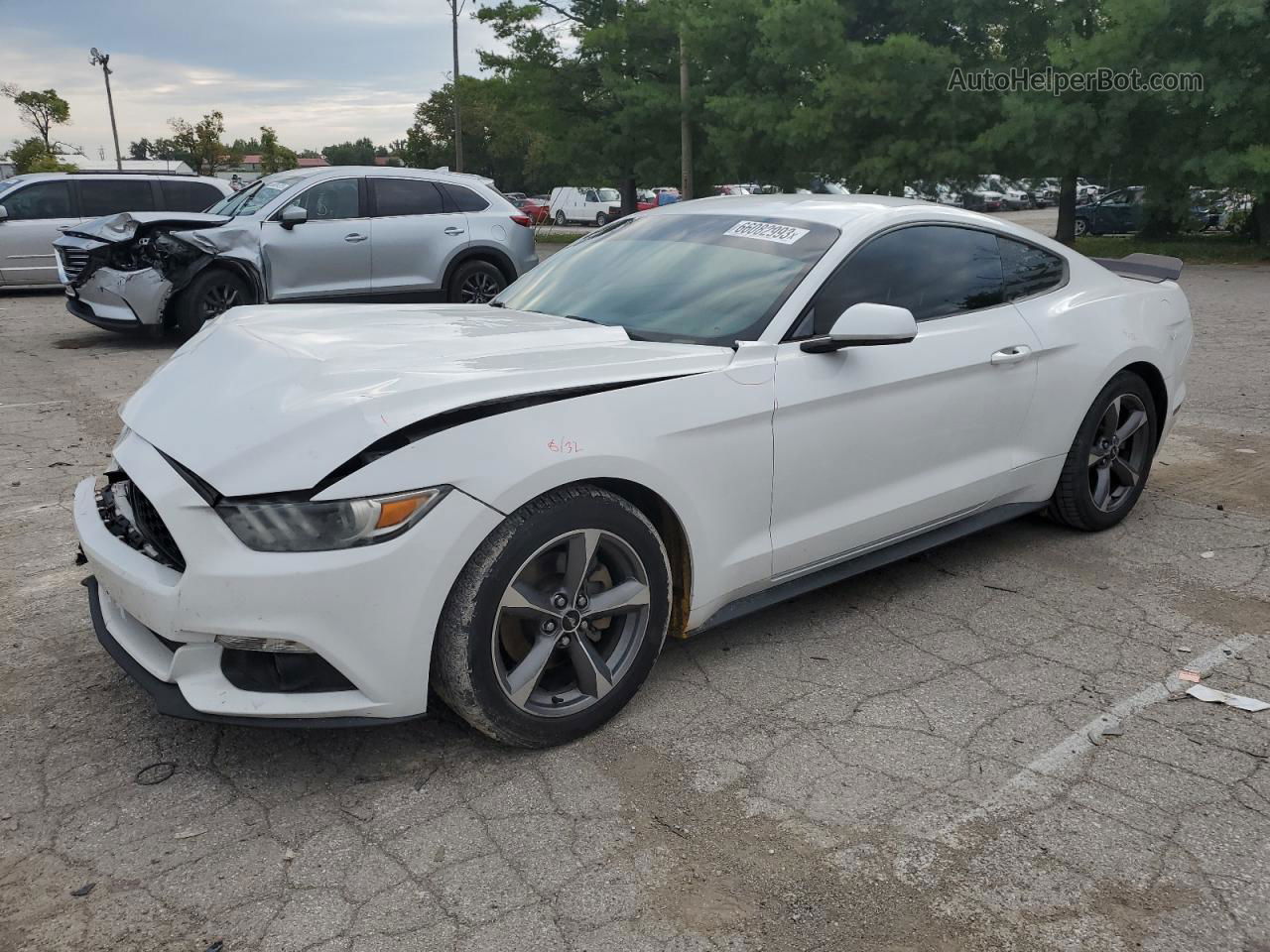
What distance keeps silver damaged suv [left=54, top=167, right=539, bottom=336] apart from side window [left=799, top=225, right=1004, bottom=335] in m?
7.51

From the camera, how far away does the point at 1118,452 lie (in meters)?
4.84

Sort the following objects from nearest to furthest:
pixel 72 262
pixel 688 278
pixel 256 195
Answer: pixel 688 278, pixel 72 262, pixel 256 195

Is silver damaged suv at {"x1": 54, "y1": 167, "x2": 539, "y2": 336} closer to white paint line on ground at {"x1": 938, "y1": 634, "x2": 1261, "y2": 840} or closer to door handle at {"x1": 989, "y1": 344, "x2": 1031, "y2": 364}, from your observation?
door handle at {"x1": 989, "y1": 344, "x2": 1031, "y2": 364}

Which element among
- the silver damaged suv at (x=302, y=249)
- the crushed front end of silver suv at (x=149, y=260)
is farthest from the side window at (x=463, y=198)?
the crushed front end of silver suv at (x=149, y=260)

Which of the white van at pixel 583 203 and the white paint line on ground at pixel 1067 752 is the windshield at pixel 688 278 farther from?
the white van at pixel 583 203

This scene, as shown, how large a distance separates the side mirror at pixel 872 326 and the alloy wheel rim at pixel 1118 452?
1.69 m

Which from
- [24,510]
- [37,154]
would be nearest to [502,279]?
[24,510]

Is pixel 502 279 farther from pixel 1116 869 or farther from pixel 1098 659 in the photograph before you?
pixel 1116 869

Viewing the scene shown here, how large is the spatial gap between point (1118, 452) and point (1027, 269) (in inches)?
39.7

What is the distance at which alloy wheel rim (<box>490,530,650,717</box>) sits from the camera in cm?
291

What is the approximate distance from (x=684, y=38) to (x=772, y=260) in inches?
900

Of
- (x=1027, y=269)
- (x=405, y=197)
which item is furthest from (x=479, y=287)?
(x=1027, y=269)

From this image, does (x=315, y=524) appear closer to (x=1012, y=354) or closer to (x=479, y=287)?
(x=1012, y=354)

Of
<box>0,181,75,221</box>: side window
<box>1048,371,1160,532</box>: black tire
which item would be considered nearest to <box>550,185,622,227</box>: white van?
<box>0,181,75,221</box>: side window
